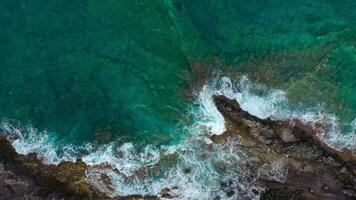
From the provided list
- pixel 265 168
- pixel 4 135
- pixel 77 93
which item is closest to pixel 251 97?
pixel 265 168

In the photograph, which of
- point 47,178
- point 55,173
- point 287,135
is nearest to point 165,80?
point 287,135

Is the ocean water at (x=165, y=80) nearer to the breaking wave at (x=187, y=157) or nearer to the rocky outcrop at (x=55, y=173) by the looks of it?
the breaking wave at (x=187, y=157)

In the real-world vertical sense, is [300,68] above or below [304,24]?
below

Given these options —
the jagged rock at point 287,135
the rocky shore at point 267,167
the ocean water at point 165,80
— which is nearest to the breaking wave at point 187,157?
the ocean water at point 165,80

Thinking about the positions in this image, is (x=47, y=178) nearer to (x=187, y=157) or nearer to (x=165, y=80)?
(x=187, y=157)

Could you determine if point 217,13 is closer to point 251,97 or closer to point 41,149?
point 251,97

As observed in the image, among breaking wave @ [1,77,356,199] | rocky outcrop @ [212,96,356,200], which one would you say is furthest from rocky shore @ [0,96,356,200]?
breaking wave @ [1,77,356,199]

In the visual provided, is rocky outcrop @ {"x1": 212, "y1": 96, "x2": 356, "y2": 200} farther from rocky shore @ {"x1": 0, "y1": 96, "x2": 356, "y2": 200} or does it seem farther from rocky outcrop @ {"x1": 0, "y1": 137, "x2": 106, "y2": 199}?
rocky outcrop @ {"x1": 0, "y1": 137, "x2": 106, "y2": 199}
